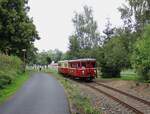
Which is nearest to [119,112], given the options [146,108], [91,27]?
[146,108]

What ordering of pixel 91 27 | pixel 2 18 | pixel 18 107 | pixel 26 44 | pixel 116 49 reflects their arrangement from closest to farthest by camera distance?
1. pixel 18 107
2. pixel 116 49
3. pixel 2 18
4. pixel 26 44
5. pixel 91 27

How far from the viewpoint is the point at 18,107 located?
18188 millimetres

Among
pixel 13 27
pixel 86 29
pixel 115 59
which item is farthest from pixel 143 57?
pixel 86 29

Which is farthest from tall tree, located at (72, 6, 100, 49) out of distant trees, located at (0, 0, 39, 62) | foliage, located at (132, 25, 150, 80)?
foliage, located at (132, 25, 150, 80)

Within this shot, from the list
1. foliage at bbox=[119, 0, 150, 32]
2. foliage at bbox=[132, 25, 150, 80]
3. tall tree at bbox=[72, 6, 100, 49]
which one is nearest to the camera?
foliage at bbox=[132, 25, 150, 80]

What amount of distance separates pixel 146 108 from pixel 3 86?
12.0 m

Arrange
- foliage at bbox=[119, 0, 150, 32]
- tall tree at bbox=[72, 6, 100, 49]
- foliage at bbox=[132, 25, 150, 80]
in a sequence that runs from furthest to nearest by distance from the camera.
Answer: tall tree at bbox=[72, 6, 100, 49], foliage at bbox=[119, 0, 150, 32], foliage at bbox=[132, 25, 150, 80]

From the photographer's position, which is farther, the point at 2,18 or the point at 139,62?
the point at 2,18

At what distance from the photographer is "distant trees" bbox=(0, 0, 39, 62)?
5319 centimetres

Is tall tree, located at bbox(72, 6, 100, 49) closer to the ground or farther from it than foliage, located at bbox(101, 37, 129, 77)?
farther from it

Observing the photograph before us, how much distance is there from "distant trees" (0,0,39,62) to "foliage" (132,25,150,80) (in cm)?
2260

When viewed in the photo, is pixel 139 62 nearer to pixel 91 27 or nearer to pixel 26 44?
pixel 26 44

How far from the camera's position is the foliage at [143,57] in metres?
33.2

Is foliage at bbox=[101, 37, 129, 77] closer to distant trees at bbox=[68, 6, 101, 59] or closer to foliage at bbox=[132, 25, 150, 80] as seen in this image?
foliage at bbox=[132, 25, 150, 80]
